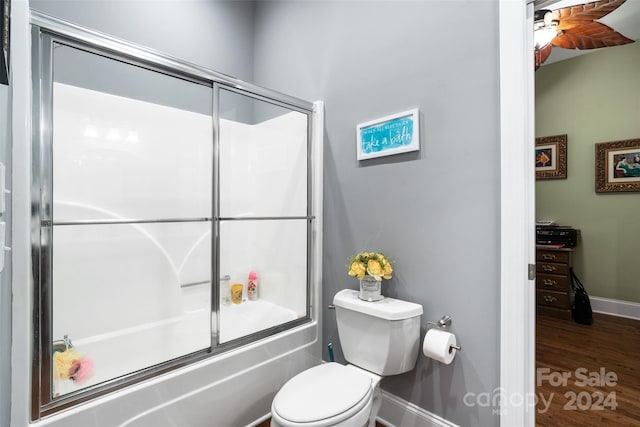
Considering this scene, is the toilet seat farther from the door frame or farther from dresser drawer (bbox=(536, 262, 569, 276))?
dresser drawer (bbox=(536, 262, 569, 276))

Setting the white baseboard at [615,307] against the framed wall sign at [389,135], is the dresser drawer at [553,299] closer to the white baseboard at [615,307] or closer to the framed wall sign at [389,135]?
the white baseboard at [615,307]

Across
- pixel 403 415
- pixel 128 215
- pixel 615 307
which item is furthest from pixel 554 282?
pixel 128 215

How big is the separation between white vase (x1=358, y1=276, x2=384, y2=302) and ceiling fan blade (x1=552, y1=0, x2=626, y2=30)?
7.03ft

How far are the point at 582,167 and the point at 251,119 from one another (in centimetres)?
339

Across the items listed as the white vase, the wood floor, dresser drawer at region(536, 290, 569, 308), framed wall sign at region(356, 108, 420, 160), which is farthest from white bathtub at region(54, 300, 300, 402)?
dresser drawer at region(536, 290, 569, 308)

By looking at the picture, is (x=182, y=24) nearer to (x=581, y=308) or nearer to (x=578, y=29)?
(x=578, y=29)

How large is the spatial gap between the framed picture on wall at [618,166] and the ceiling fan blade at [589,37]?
36.3 inches

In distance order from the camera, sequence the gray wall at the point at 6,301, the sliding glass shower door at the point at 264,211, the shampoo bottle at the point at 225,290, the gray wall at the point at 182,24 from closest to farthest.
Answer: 1. the gray wall at the point at 6,301
2. the gray wall at the point at 182,24
3. the sliding glass shower door at the point at 264,211
4. the shampoo bottle at the point at 225,290

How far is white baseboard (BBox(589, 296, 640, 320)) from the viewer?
9.61 ft

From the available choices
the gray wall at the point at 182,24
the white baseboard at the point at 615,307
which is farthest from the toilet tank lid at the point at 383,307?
the white baseboard at the point at 615,307

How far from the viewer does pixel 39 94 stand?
1067 millimetres

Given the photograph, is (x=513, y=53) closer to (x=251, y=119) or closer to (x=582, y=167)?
(x=251, y=119)

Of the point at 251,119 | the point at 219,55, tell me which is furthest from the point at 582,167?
the point at 219,55

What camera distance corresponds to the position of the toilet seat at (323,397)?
114 centimetres
